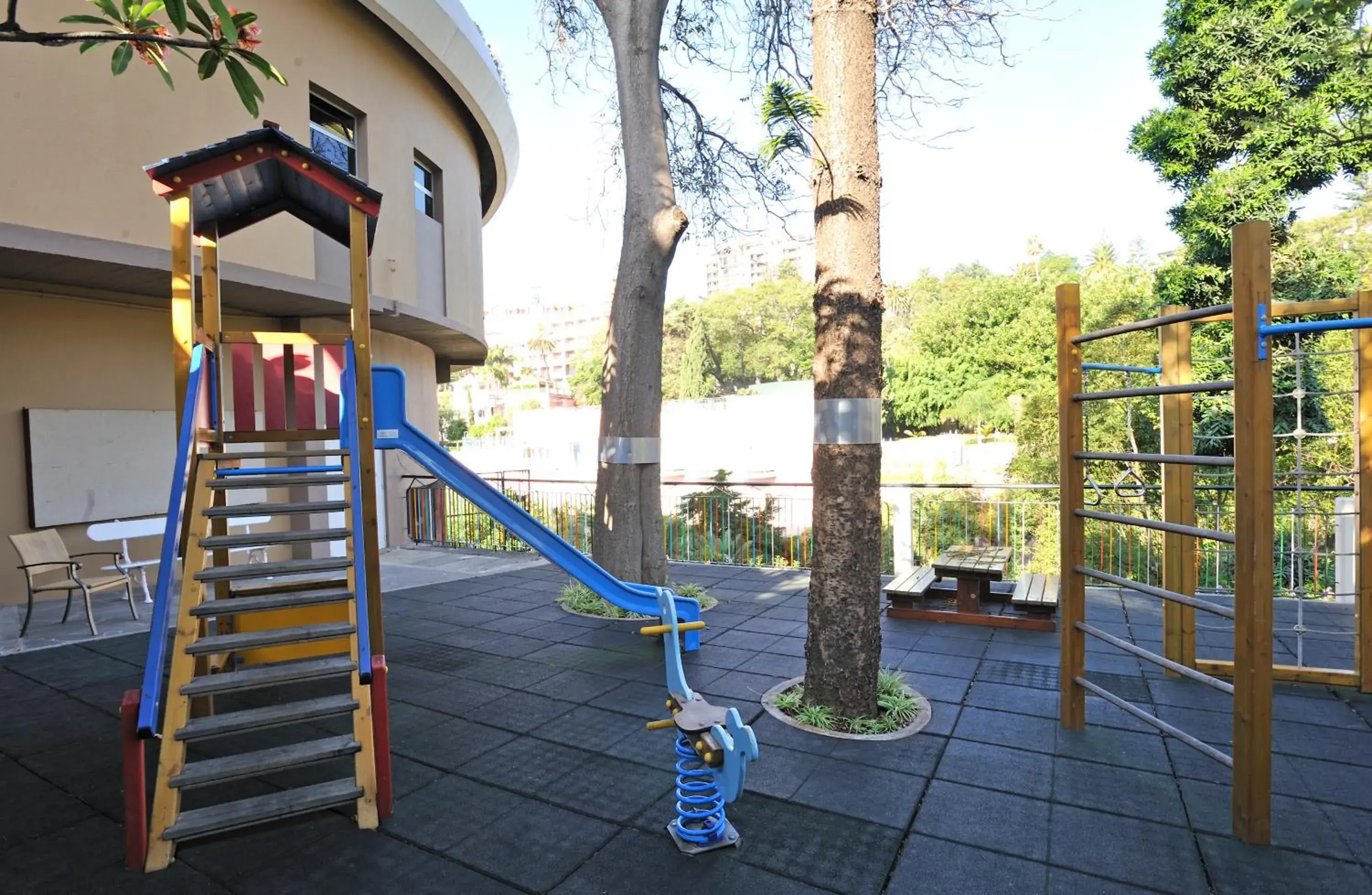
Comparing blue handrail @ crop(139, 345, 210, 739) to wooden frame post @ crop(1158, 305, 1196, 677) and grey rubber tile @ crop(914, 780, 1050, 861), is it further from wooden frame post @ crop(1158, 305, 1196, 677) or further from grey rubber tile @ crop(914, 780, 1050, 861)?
wooden frame post @ crop(1158, 305, 1196, 677)

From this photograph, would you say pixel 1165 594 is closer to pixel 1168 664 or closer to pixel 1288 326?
pixel 1168 664

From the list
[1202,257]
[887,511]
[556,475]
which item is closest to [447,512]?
[887,511]

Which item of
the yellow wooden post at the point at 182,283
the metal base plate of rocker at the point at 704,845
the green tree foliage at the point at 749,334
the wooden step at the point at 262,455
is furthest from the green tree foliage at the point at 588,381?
the metal base plate of rocker at the point at 704,845

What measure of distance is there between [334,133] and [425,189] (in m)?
2.48

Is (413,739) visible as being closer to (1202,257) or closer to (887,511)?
(887,511)

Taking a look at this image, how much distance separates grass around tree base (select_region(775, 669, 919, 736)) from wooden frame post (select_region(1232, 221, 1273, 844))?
1.60 m

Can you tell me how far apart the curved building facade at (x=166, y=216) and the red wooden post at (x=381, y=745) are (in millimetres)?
5911

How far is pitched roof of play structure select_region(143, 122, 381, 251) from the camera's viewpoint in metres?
4.24

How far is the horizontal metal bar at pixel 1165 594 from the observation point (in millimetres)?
2900

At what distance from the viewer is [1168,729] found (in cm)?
325

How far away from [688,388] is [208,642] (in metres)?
52.5

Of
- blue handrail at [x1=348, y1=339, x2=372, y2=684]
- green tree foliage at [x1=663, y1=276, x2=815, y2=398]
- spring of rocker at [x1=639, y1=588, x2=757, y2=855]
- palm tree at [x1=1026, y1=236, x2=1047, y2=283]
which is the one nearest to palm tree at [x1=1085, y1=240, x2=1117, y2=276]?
palm tree at [x1=1026, y1=236, x2=1047, y2=283]

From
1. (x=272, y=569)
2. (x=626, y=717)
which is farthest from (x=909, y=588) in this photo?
(x=272, y=569)

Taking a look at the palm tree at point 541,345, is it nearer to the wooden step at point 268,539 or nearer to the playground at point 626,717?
the playground at point 626,717
